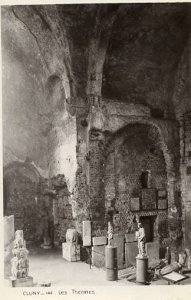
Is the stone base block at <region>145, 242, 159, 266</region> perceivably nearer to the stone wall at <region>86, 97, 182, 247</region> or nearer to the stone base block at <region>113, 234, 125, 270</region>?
the stone wall at <region>86, 97, 182, 247</region>

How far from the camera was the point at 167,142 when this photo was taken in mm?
9867

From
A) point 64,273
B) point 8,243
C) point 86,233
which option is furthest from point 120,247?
point 8,243

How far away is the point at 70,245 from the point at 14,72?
16.5ft

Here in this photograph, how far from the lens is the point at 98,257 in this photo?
8.38m

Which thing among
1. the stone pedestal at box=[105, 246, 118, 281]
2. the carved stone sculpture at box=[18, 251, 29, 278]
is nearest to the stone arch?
the stone pedestal at box=[105, 246, 118, 281]

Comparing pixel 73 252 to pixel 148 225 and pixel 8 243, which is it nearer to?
pixel 8 243

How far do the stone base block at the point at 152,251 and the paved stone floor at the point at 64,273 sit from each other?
129cm

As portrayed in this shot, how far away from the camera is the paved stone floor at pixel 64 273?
269 inches

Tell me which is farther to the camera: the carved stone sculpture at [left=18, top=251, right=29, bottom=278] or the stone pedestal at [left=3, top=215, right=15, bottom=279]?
the stone pedestal at [left=3, top=215, right=15, bottom=279]

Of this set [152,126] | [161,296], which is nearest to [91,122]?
[152,126]

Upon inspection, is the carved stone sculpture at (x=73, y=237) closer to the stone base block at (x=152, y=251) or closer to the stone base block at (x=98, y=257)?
the stone base block at (x=98, y=257)

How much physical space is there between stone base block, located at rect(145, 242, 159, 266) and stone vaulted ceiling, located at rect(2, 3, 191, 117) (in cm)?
354

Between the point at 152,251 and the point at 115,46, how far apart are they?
498cm

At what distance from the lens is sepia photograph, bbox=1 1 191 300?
27.4ft
